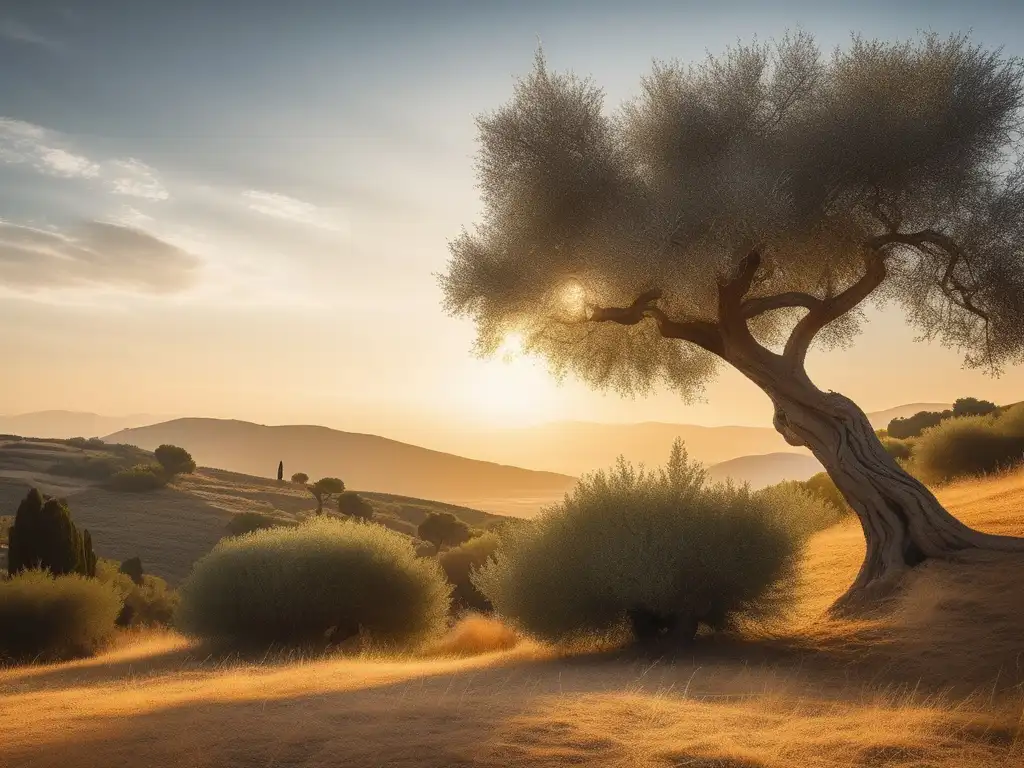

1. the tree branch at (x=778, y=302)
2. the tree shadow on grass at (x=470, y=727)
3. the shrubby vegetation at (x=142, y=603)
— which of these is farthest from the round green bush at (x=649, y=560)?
the shrubby vegetation at (x=142, y=603)

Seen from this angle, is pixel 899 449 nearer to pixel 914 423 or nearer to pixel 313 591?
pixel 914 423

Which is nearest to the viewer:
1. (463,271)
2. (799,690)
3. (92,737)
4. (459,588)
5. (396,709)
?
(92,737)

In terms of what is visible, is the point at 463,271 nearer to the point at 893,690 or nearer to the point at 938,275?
the point at 938,275

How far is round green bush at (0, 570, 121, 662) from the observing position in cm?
2338

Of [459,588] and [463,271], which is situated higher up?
[463,271]

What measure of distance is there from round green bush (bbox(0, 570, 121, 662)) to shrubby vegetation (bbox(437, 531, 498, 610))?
15207mm

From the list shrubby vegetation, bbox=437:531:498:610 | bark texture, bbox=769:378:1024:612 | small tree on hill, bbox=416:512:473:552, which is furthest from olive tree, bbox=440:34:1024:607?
small tree on hill, bbox=416:512:473:552

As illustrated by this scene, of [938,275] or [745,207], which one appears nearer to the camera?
[745,207]

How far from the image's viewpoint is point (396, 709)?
8.81 m

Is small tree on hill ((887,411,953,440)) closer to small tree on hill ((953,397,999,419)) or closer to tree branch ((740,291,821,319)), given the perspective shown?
small tree on hill ((953,397,999,419))

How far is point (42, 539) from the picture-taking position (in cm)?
3052

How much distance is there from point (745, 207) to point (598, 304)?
4128 mm

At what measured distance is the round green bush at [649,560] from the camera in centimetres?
1474

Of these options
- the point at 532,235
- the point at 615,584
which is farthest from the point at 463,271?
the point at 615,584
